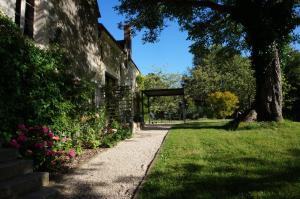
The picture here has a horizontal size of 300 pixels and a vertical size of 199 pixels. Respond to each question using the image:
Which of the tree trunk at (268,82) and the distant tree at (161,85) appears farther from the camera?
the distant tree at (161,85)

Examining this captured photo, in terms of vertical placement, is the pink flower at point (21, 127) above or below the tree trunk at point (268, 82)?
below

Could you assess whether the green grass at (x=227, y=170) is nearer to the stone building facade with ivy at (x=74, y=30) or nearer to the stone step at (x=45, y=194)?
the stone step at (x=45, y=194)

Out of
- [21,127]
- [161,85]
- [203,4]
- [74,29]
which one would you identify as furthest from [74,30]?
[161,85]

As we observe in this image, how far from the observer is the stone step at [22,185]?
4.03 meters

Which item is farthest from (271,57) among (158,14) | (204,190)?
(204,190)

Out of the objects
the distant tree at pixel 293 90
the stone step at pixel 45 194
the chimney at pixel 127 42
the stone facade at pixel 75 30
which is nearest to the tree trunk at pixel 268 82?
the stone facade at pixel 75 30

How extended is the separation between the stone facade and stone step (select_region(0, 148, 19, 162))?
3914 millimetres

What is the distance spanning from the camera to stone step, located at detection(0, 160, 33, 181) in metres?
4.46

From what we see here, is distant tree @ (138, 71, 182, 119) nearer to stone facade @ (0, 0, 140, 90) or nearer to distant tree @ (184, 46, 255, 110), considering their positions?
distant tree @ (184, 46, 255, 110)

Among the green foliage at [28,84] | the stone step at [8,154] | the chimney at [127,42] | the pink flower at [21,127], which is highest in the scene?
the chimney at [127,42]

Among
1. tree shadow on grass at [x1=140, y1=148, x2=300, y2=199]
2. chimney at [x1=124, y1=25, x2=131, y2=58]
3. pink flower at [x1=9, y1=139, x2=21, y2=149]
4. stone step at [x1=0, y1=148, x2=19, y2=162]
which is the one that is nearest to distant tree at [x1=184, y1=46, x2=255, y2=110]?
chimney at [x1=124, y1=25, x2=131, y2=58]

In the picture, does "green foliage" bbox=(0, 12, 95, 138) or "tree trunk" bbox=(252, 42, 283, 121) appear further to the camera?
"tree trunk" bbox=(252, 42, 283, 121)

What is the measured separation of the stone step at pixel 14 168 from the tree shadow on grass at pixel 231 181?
6.98ft

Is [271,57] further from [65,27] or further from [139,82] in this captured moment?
[139,82]
